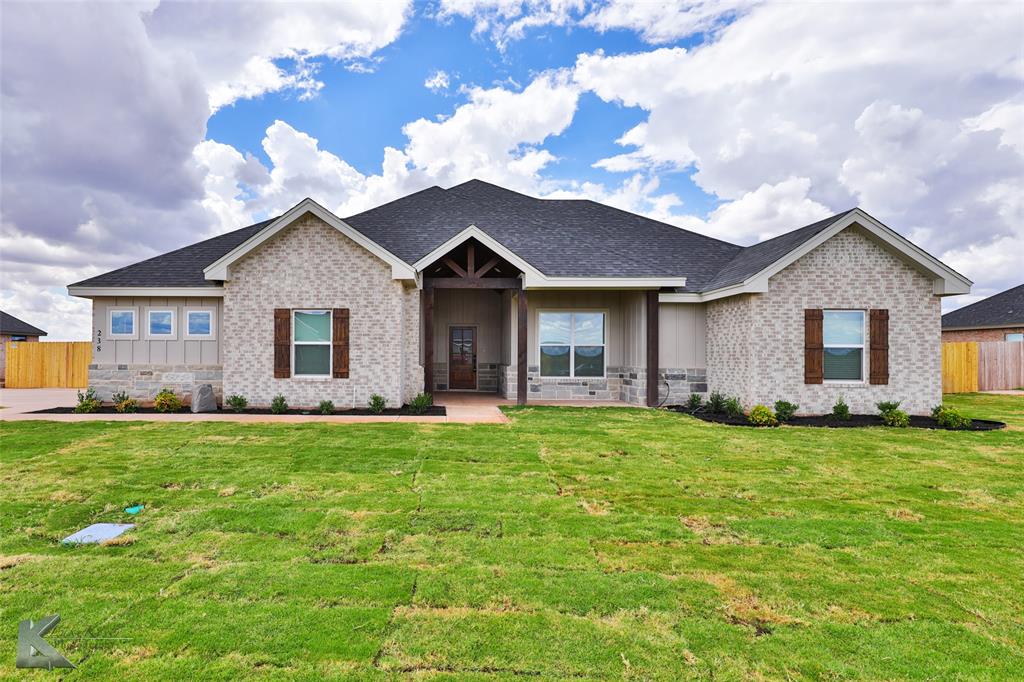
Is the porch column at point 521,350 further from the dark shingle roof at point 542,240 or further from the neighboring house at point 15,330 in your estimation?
the neighboring house at point 15,330

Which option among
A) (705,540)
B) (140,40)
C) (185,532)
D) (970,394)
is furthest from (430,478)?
(970,394)

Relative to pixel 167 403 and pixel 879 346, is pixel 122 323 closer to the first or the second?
pixel 167 403

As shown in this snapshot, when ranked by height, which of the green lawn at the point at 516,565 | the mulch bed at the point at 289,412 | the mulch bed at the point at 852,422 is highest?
the mulch bed at the point at 289,412

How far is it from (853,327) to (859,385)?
4.46 ft

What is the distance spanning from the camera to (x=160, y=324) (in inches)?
489

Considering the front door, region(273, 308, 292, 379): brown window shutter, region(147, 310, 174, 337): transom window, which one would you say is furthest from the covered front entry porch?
region(147, 310, 174, 337): transom window

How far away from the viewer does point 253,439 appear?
8.33 metres

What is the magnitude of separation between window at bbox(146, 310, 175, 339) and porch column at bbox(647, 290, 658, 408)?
1219cm

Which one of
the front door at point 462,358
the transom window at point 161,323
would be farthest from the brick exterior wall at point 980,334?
the transom window at point 161,323

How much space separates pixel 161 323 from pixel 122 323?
0.98 metres

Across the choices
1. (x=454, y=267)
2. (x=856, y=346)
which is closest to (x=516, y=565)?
(x=454, y=267)

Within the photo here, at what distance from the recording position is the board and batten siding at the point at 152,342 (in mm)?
12312

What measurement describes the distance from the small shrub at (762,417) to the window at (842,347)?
237 cm

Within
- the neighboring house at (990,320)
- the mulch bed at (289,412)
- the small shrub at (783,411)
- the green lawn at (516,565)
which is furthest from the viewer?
the neighboring house at (990,320)
